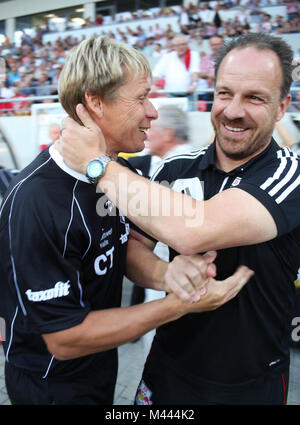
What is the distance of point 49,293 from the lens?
121 centimetres

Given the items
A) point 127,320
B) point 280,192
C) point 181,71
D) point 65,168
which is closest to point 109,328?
point 127,320

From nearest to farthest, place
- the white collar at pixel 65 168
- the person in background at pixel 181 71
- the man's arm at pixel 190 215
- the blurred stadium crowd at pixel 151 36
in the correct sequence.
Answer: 1. the man's arm at pixel 190 215
2. the white collar at pixel 65 168
3. the person in background at pixel 181 71
4. the blurred stadium crowd at pixel 151 36

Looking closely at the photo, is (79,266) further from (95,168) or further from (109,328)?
(95,168)

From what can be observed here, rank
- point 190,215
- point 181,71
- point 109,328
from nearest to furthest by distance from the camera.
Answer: point 190,215 < point 109,328 < point 181,71

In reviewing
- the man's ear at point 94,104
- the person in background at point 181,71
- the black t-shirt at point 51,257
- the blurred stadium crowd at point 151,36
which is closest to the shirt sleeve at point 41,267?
the black t-shirt at point 51,257

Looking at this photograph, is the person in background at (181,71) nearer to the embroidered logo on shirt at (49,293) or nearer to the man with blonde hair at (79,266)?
the man with blonde hair at (79,266)

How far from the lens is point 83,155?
1.26 m

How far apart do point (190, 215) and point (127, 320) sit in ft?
1.51

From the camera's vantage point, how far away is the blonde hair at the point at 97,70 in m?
1.36

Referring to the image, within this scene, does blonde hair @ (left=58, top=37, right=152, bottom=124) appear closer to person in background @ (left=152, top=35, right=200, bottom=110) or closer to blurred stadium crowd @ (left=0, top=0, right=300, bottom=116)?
person in background @ (left=152, top=35, right=200, bottom=110)

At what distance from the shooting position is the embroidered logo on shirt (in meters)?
1.21

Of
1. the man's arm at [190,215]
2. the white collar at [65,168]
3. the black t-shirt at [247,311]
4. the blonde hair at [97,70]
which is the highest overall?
the blonde hair at [97,70]
